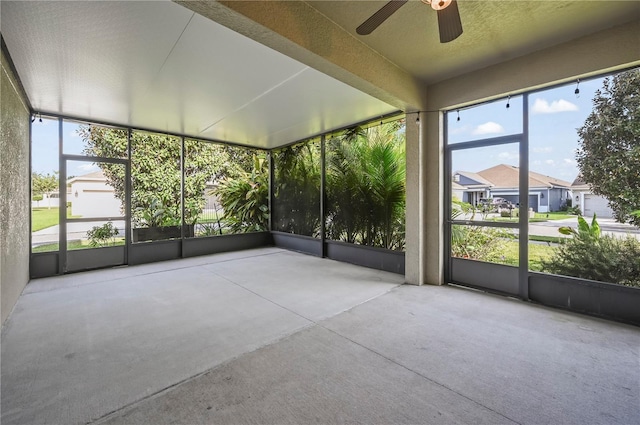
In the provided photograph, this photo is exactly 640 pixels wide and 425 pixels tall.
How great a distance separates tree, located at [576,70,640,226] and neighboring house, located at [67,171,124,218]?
24.0 ft

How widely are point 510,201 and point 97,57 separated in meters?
5.10

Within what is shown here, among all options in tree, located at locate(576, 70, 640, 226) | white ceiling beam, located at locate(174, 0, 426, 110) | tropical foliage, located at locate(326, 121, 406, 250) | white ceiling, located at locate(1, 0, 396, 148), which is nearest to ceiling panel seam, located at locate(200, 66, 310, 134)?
white ceiling, located at locate(1, 0, 396, 148)

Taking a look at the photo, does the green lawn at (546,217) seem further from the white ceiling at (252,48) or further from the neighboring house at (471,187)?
the white ceiling at (252,48)

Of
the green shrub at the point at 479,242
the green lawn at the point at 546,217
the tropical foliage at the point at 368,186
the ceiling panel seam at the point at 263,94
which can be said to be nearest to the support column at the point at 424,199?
the green shrub at the point at 479,242

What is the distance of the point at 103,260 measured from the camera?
527cm

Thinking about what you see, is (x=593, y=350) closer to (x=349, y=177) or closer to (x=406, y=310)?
(x=406, y=310)

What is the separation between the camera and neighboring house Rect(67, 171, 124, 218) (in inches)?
198

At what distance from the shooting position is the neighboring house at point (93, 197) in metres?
5.02

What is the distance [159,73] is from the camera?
3.31 metres

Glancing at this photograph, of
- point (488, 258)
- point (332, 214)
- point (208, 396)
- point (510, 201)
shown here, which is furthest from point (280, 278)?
point (510, 201)

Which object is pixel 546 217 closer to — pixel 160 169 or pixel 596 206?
pixel 596 206

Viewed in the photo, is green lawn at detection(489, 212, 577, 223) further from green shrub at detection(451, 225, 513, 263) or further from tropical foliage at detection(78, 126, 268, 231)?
tropical foliage at detection(78, 126, 268, 231)

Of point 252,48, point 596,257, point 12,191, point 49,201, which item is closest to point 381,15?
point 252,48

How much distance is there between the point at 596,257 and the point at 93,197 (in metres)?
7.63
